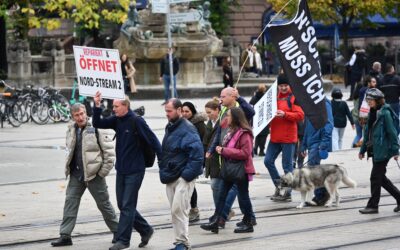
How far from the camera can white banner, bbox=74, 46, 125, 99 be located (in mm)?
13758

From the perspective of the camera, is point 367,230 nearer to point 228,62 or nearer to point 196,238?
point 196,238

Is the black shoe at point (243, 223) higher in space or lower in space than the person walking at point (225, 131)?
lower

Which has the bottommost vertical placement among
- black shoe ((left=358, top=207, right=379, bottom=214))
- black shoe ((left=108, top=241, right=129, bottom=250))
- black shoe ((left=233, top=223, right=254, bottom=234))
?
black shoe ((left=358, top=207, right=379, bottom=214))

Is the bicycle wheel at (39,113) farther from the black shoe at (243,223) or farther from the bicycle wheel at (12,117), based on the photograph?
the black shoe at (243,223)

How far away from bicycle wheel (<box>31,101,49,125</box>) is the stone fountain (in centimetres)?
1113

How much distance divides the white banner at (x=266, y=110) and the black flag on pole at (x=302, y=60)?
1.45ft

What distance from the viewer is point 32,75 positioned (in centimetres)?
5191

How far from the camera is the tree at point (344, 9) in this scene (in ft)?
182

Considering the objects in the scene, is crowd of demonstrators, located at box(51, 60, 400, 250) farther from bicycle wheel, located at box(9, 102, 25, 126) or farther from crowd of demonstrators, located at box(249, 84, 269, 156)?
bicycle wheel, located at box(9, 102, 25, 126)

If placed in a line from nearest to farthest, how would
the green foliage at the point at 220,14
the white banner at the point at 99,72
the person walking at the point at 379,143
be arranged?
the white banner at the point at 99,72 < the person walking at the point at 379,143 < the green foliage at the point at 220,14

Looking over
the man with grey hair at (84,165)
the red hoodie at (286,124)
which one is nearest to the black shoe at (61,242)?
the man with grey hair at (84,165)

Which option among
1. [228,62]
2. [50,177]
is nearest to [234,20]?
[228,62]

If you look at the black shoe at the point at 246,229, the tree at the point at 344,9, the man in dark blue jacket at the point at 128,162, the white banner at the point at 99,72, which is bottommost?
the tree at the point at 344,9

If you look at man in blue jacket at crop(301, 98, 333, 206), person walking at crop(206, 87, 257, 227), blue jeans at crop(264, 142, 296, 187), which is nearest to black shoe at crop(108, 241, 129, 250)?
person walking at crop(206, 87, 257, 227)
